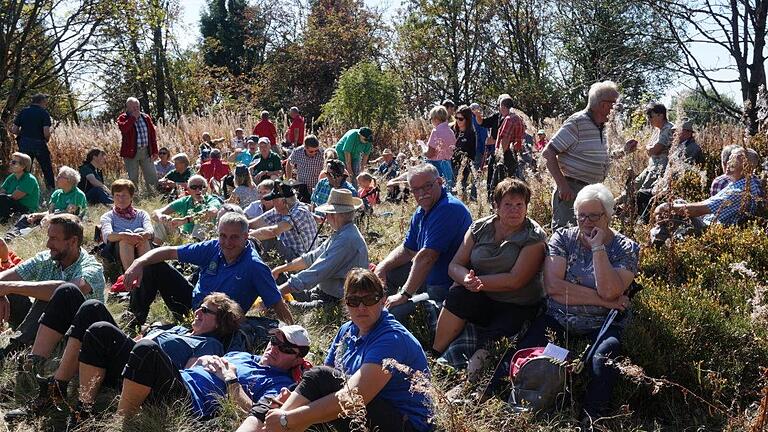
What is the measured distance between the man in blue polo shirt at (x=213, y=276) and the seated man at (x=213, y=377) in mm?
812

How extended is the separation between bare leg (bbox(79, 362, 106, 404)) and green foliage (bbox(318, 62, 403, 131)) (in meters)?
13.0

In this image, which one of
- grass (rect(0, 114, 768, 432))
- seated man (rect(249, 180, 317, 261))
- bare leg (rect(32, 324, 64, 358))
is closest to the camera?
grass (rect(0, 114, 768, 432))

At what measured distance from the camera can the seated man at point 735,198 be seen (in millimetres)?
6055

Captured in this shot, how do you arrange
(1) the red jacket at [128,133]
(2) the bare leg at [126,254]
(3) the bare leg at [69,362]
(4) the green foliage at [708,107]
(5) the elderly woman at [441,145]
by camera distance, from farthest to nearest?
(4) the green foliage at [708,107], (1) the red jacket at [128,133], (5) the elderly woman at [441,145], (2) the bare leg at [126,254], (3) the bare leg at [69,362]

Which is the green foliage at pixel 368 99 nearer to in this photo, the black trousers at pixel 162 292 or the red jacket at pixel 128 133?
the red jacket at pixel 128 133

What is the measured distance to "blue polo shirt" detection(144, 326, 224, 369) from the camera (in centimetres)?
468

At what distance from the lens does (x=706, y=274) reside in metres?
5.39

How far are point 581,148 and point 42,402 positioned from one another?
160 inches

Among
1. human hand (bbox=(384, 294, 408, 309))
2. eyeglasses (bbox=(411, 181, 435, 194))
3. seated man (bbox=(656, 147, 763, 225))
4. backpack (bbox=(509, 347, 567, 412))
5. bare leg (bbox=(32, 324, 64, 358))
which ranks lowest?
backpack (bbox=(509, 347, 567, 412))

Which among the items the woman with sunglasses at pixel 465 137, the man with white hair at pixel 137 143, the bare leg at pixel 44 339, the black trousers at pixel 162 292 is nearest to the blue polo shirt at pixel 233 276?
the black trousers at pixel 162 292

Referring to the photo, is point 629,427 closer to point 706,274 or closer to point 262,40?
point 706,274

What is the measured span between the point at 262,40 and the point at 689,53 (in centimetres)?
1955

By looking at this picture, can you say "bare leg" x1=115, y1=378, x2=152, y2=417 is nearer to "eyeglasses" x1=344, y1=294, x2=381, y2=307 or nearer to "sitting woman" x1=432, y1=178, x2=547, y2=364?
"eyeglasses" x1=344, y1=294, x2=381, y2=307

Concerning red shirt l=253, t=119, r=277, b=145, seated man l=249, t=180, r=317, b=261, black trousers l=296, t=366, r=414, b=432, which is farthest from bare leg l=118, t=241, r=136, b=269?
red shirt l=253, t=119, r=277, b=145
